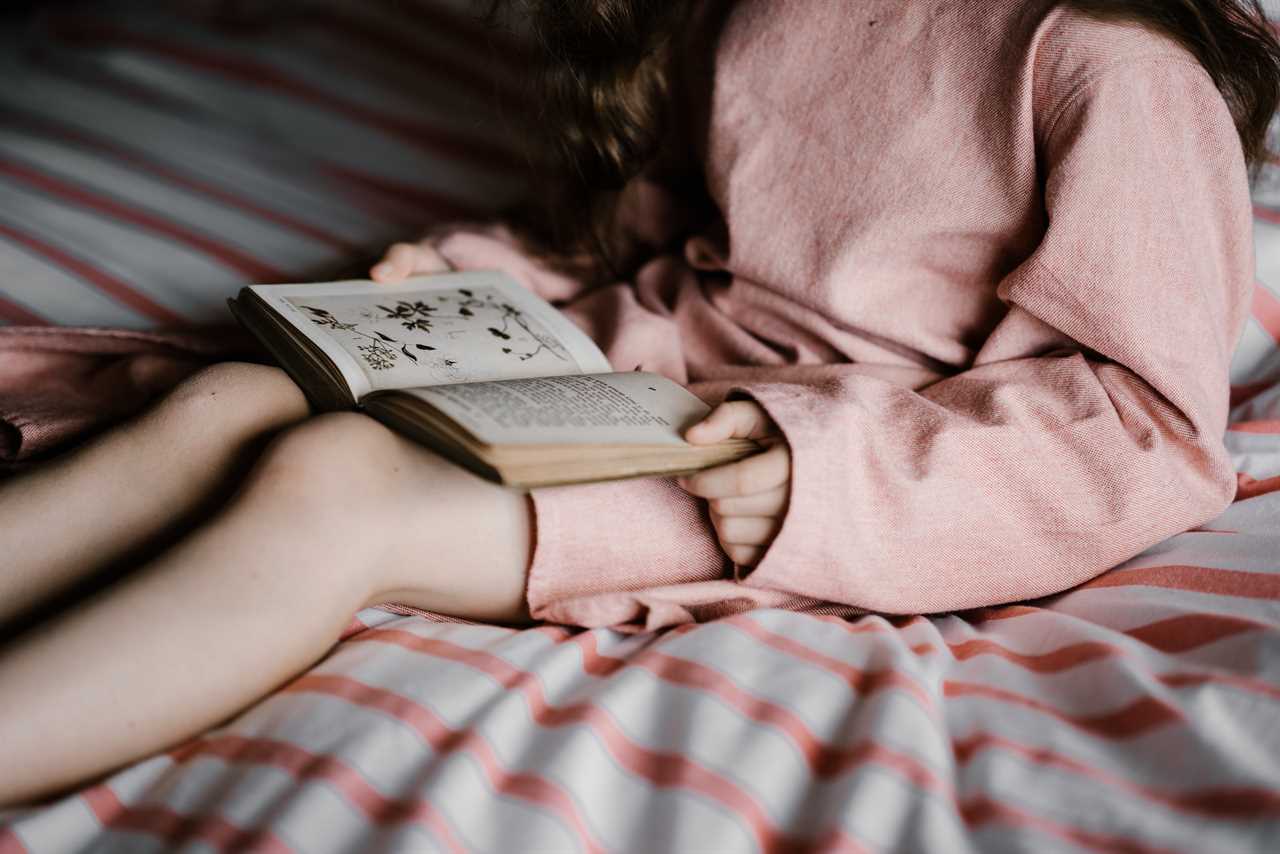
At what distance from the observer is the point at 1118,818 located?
422mm

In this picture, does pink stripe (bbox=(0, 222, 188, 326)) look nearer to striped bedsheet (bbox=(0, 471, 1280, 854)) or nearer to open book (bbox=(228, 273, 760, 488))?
open book (bbox=(228, 273, 760, 488))

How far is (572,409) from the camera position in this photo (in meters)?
0.51

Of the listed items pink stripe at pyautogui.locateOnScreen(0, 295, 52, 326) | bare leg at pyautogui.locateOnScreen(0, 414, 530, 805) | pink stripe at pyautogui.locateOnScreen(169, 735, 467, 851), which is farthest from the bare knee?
pink stripe at pyautogui.locateOnScreen(0, 295, 52, 326)

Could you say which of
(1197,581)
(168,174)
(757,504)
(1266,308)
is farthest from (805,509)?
(168,174)

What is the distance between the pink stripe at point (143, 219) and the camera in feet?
3.05

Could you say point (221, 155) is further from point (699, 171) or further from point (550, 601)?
point (550, 601)

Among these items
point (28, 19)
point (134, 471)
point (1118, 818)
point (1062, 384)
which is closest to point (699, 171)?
point (1062, 384)

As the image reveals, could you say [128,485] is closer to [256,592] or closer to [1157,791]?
[256,592]

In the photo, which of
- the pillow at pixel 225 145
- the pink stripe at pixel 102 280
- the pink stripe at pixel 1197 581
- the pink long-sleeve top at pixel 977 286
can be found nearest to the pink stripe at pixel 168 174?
the pillow at pixel 225 145

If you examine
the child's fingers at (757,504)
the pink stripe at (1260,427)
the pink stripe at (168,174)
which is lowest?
the pink stripe at (1260,427)

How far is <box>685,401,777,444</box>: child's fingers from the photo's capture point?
52 centimetres

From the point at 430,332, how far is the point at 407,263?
15 centimetres

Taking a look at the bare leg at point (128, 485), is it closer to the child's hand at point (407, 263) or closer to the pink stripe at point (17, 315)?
the child's hand at point (407, 263)

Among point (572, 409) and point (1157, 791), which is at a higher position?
point (572, 409)
